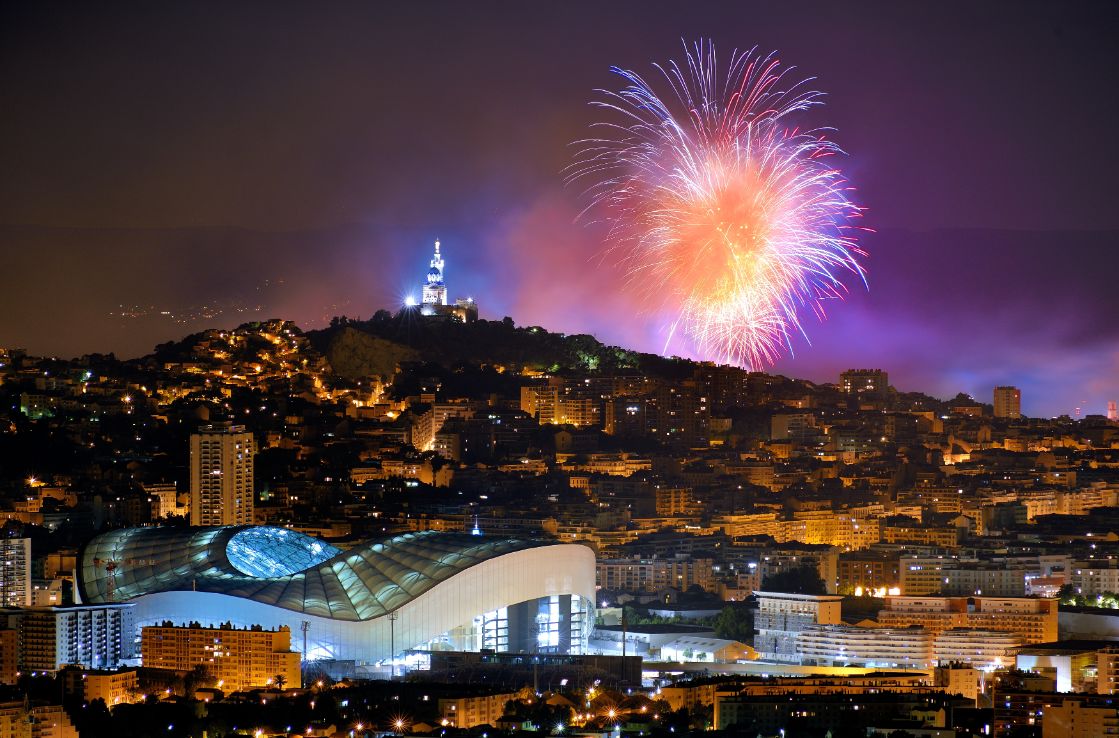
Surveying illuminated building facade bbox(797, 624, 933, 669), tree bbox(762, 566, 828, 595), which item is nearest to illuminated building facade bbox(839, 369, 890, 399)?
tree bbox(762, 566, 828, 595)

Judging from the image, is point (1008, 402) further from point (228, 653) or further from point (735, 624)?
point (228, 653)

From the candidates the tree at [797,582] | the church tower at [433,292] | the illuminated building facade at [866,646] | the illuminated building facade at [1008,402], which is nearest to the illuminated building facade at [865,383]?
the illuminated building facade at [1008,402]

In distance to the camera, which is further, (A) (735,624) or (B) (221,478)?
(B) (221,478)

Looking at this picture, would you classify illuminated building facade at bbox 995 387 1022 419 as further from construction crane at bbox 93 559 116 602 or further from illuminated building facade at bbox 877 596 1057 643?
construction crane at bbox 93 559 116 602

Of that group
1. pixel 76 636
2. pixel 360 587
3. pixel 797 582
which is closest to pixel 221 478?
pixel 797 582

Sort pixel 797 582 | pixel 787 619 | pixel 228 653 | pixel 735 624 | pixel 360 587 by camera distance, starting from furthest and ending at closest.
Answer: pixel 797 582
pixel 735 624
pixel 787 619
pixel 360 587
pixel 228 653

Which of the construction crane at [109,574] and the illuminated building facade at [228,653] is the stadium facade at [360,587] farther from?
the illuminated building facade at [228,653]

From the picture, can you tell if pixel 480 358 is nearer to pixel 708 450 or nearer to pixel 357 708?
pixel 708 450
